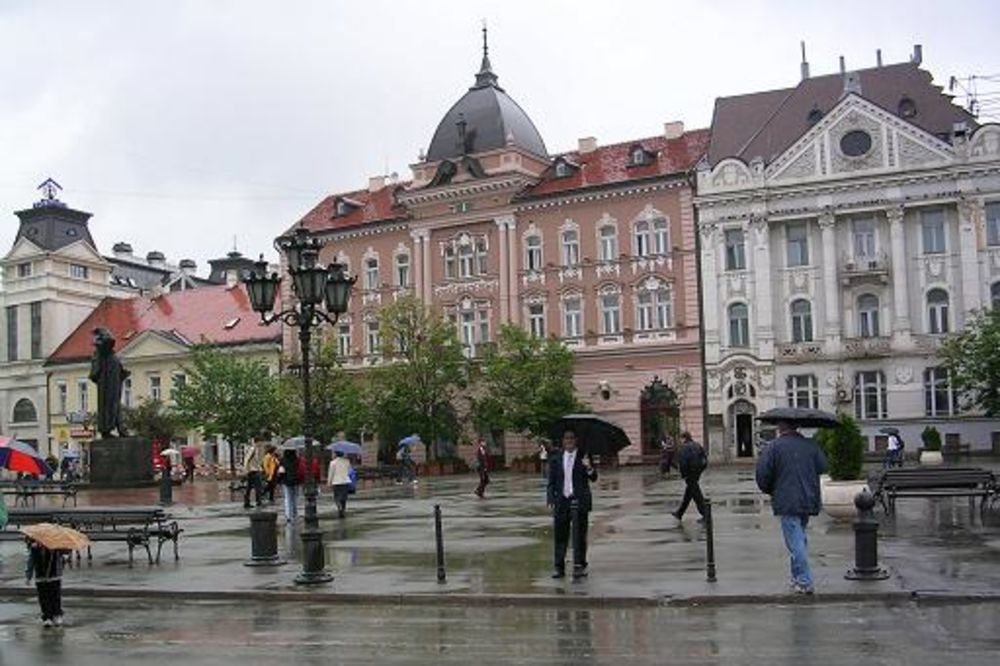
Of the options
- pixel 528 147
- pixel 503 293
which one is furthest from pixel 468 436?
pixel 528 147

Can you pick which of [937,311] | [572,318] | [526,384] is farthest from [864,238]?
[526,384]

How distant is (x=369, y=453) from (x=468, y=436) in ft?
25.8

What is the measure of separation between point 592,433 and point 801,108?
46.7 m

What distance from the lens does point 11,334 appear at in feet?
268

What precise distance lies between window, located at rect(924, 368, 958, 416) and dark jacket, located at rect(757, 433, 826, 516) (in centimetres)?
4206

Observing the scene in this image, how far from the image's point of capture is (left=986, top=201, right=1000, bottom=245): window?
52.6m

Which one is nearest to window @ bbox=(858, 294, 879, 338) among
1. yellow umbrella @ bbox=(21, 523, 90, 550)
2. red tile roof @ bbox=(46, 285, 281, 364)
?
red tile roof @ bbox=(46, 285, 281, 364)

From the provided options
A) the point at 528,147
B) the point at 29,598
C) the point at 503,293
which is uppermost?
the point at 528,147

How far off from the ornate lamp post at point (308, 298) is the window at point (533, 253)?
4228 centimetres

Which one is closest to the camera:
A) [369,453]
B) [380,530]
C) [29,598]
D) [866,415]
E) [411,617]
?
[411,617]

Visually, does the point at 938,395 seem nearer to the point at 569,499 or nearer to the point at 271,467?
the point at 271,467

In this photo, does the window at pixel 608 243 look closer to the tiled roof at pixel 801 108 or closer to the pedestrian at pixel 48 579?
the tiled roof at pixel 801 108

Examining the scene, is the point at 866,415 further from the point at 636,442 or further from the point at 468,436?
the point at 468,436

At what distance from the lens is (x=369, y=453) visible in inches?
2571
